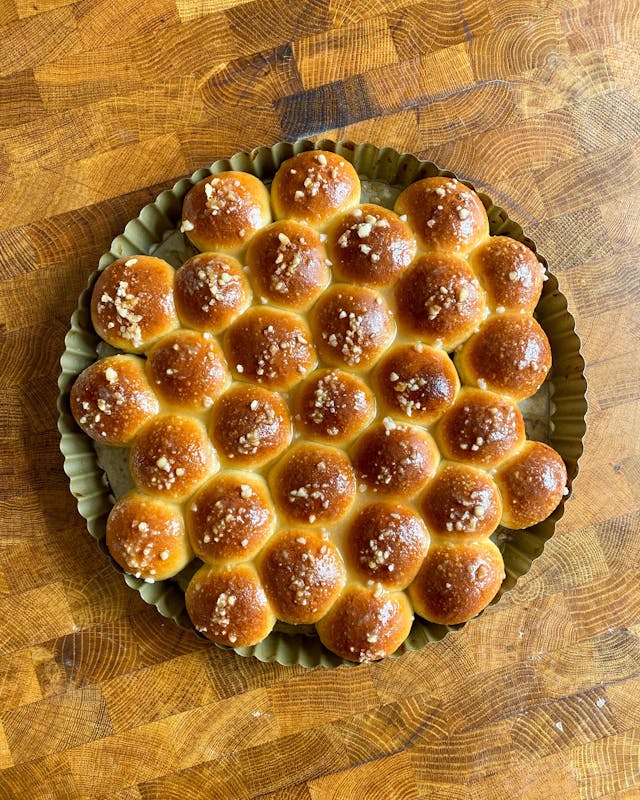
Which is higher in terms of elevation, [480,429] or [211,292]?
[211,292]

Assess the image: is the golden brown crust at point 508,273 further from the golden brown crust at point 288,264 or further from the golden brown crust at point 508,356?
the golden brown crust at point 288,264

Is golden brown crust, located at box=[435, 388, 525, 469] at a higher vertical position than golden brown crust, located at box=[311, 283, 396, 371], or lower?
lower

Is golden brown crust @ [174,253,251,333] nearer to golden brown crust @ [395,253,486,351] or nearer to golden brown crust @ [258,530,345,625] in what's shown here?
golden brown crust @ [395,253,486,351]

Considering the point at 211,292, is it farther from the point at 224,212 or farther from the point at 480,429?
the point at 480,429

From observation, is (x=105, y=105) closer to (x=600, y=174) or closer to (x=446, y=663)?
(x=600, y=174)

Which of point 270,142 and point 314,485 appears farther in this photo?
point 270,142

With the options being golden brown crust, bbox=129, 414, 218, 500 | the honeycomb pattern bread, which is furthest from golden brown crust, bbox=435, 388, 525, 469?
golden brown crust, bbox=129, 414, 218, 500

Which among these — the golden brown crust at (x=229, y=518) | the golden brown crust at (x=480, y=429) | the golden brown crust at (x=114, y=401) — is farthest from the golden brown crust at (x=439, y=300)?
the golden brown crust at (x=114, y=401)

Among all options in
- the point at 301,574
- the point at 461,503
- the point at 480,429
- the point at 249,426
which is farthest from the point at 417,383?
the point at 301,574
